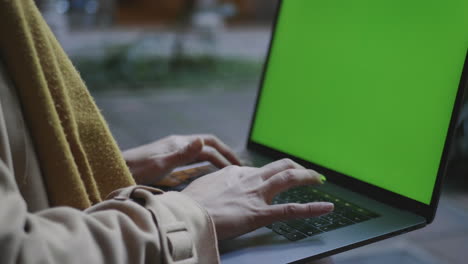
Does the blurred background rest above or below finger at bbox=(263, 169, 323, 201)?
below

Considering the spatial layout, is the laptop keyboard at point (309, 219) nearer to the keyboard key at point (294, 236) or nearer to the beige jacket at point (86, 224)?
the keyboard key at point (294, 236)

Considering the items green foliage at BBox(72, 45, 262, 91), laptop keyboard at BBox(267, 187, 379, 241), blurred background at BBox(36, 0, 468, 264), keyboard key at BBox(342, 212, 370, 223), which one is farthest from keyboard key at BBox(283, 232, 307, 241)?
green foliage at BBox(72, 45, 262, 91)

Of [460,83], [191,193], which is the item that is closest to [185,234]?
[191,193]

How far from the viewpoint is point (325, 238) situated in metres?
0.74

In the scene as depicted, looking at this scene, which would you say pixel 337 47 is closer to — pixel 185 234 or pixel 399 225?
pixel 399 225

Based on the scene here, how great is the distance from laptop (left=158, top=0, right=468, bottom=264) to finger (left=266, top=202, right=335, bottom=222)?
0.03 metres

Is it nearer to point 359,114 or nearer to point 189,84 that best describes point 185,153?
point 359,114

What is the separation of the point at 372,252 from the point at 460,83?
1.55 meters

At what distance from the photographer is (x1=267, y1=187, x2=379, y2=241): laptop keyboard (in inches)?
30.0

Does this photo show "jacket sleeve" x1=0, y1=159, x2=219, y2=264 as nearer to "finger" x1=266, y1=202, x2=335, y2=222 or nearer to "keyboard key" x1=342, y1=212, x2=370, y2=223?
"finger" x1=266, y1=202, x2=335, y2=222

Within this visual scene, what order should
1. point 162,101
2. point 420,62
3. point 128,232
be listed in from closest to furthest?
point 128,232 < point 420,62 < point 162,101

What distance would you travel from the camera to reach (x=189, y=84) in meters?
5.29

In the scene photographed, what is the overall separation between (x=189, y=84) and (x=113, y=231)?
4756mm

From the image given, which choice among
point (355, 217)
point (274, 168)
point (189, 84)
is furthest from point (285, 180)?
point (189, 84)
